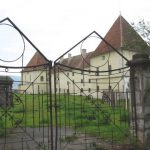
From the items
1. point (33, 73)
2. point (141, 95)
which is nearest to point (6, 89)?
point (141, 95)

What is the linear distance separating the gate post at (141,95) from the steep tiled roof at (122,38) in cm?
1690

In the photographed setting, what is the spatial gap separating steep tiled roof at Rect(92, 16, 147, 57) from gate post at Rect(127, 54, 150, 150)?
16904mm

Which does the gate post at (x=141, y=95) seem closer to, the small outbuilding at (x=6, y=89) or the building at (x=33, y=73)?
the building at (x=33, y=73)

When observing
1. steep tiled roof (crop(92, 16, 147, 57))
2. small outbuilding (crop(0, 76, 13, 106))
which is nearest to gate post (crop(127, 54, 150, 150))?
small outbuilding (crop(0, 76, 13, 106))

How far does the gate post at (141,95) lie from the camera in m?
6.95

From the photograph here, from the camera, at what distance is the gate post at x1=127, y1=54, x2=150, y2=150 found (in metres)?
6.95

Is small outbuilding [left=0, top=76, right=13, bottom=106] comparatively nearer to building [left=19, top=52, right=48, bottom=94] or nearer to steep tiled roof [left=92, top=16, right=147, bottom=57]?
building [left=19, top=52, right=48, bottom=94]

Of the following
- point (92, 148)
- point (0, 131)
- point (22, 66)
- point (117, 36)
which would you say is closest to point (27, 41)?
point (22, 66)

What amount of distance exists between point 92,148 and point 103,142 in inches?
28.7

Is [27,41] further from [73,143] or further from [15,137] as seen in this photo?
[15,137]

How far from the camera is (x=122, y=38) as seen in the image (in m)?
31.5

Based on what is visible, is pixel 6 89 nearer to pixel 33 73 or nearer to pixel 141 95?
pixel 141 95

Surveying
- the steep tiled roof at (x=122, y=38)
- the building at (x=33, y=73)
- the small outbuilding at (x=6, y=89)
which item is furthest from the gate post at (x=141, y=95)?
the steep tiled roof at (x=122, y=38)

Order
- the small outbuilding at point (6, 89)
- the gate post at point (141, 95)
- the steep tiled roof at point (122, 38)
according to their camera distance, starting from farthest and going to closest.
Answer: the steep tiled roof at point (122, 38) → the gate post at point (141, 95) → the small outbuilding at point (6, 89)
